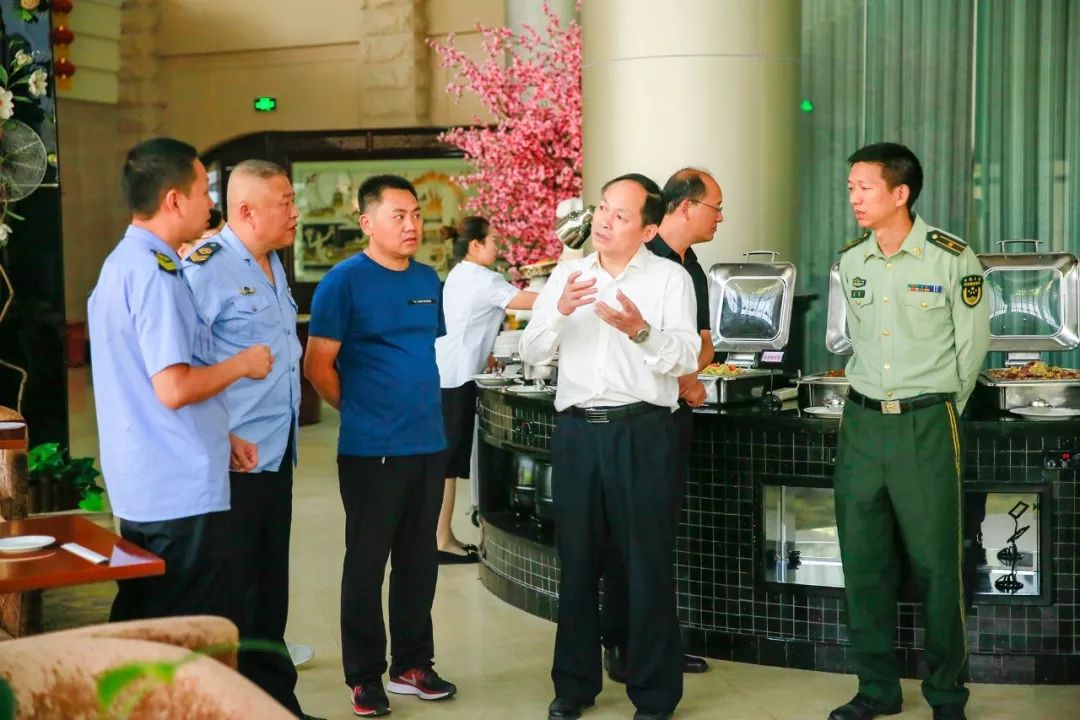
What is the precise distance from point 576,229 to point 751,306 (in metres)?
0.74

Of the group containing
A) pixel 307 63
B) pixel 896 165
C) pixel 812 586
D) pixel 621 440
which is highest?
pixel 307 63

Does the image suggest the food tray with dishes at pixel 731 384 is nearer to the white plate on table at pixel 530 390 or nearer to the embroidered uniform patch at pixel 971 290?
the white plate on table at pixel 530 390

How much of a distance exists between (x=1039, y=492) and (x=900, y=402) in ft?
2.32

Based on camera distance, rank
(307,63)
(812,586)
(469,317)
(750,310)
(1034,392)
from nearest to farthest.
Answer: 1. (1034,392)
2. (812,586)
3. (750,310)
4. (469,317)
5. (307,63)

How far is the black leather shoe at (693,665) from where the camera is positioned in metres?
4.38

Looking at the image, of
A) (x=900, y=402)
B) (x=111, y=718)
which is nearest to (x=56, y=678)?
(x=111, y=718)

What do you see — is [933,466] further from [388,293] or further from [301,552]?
[301,552]

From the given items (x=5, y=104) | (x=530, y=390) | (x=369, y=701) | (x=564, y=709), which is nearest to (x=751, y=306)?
(x=530, y=390)

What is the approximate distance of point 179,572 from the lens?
2.89m

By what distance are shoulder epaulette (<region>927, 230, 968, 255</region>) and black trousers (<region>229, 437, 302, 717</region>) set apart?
189 centimetres

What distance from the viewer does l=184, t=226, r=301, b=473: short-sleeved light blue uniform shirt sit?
3354 millimetres

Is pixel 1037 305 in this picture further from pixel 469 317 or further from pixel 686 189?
pixel 469 317

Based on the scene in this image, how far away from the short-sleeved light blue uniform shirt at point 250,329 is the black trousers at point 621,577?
1160 millimetres

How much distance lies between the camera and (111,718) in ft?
4.30
